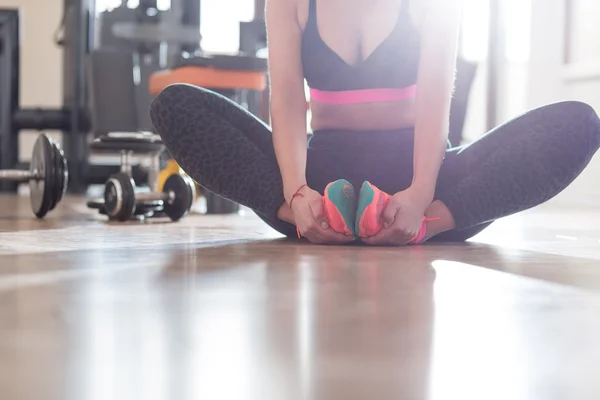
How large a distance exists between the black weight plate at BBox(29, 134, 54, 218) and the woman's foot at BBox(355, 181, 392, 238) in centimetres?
101

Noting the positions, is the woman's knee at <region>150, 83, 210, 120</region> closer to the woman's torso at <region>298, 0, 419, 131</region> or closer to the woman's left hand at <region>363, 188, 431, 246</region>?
the woman's torso at <region>298, 0, 419, 131</region>

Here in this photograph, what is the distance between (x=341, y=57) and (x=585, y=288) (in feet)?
2.41

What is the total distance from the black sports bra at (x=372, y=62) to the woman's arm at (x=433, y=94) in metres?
0.07

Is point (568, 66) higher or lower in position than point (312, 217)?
higher

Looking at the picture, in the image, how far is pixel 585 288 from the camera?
977 millimetres

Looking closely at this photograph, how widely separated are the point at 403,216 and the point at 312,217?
0.51ft

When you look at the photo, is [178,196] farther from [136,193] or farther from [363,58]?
[363,58]

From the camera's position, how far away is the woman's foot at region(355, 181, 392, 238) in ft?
4.50

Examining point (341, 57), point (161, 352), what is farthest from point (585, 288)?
point (341, 57)

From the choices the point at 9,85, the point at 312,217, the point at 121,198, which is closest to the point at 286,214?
the point at 312,217

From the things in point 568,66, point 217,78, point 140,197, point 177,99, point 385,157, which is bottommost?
point 140,197

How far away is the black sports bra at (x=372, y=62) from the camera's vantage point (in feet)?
5.06

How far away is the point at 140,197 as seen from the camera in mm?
2215

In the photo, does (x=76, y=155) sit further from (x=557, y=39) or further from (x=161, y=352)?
(x=161, y=352)
